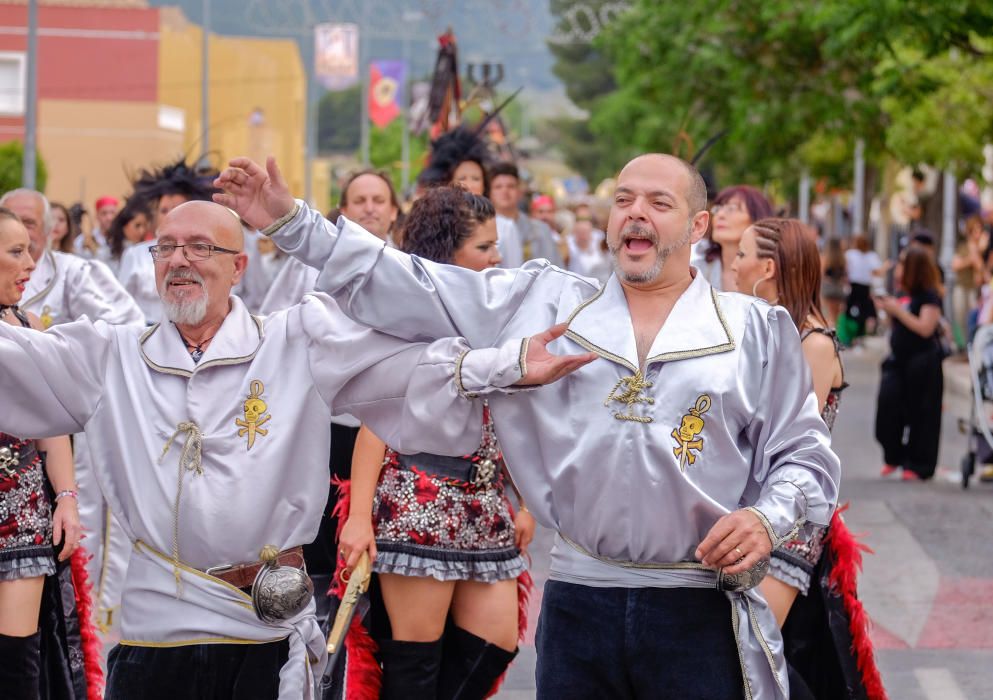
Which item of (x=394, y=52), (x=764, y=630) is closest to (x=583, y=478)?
(x=764, y=630)

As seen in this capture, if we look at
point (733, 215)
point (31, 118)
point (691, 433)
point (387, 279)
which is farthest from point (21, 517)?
point (31, 118)

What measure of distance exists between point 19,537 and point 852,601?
2531mm

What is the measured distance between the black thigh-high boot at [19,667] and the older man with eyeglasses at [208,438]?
52cm

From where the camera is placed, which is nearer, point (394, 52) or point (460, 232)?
A: point (460, 232)

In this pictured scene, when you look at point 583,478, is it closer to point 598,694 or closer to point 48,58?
point 598,694

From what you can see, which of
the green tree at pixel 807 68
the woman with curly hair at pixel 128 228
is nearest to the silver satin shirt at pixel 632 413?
the woman with curly hair at pixel 128 228

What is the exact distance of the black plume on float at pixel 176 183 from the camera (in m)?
8.44

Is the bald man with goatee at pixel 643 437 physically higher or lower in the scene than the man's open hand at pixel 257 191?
lower

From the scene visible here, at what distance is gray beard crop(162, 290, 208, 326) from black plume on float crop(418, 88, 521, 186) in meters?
4.12

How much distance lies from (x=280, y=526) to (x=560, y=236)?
57.6ft

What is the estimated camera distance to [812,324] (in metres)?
5.52

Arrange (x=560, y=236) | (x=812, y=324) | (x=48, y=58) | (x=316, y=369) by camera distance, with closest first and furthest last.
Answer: (x=316, y=369) → (x=812, y=324) → (x=560, y=236) → (x=48, y=58)

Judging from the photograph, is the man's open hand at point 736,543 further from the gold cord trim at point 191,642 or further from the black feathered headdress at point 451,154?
the black feathered headdress at point 451,154

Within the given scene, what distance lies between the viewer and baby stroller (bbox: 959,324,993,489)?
11.8m
